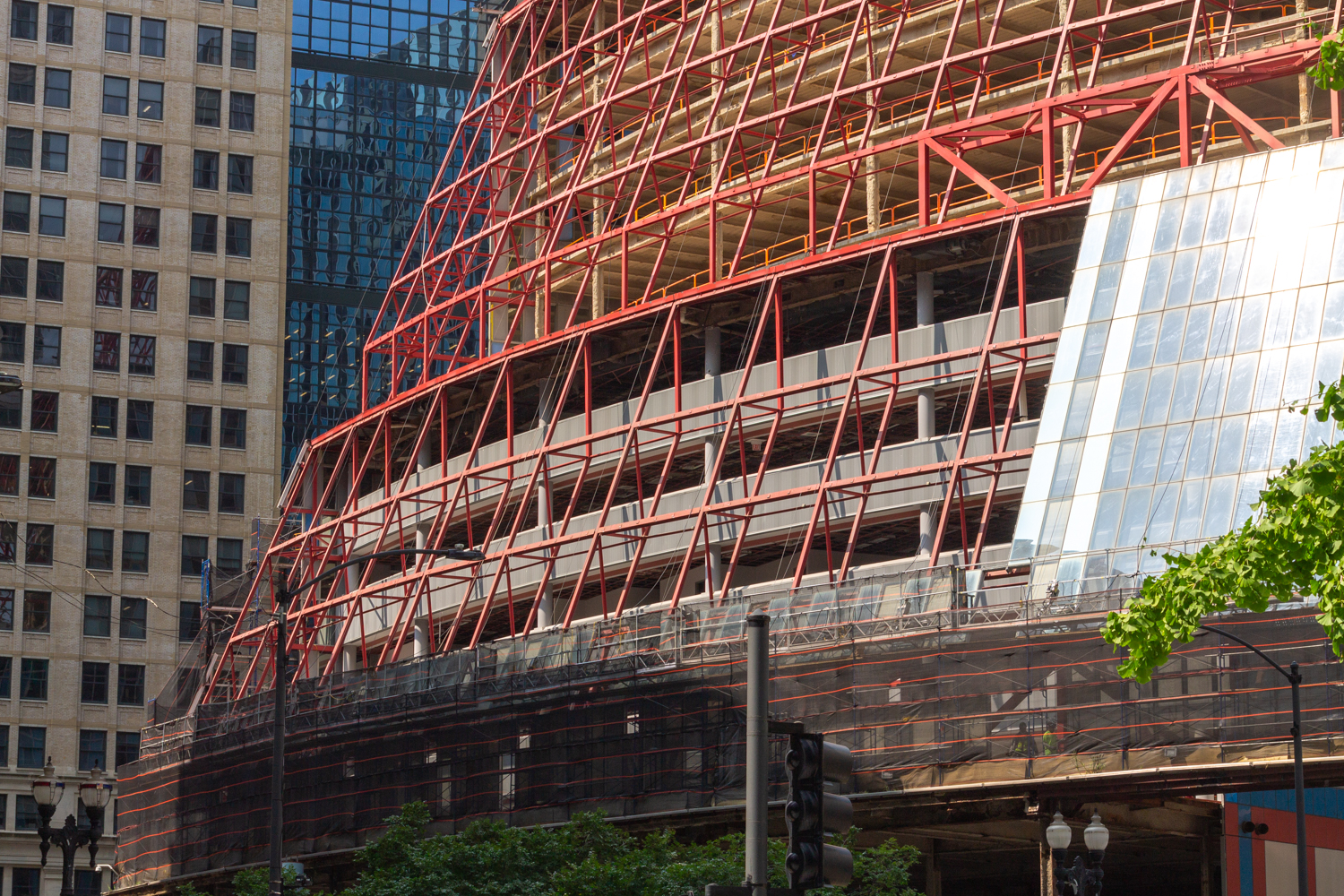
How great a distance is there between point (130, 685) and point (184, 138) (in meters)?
30.7

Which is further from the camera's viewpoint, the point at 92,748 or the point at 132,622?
the point at 132,622

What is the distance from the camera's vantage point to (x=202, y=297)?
367 ft

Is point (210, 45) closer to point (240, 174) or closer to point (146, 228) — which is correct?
point (240, 174)

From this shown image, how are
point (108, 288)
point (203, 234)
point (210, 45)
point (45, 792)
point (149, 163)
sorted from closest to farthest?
point (45, 792)
point (108, 288)
point (149, 163)
point (203, 234)
point (210, 45)

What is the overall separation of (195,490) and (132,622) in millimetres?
7997

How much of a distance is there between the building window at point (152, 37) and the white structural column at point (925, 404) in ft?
205

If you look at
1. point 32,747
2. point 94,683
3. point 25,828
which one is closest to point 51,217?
point 94,683

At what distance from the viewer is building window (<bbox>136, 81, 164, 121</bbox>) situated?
113188mm

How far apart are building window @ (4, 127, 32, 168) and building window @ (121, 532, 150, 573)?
2145 cm

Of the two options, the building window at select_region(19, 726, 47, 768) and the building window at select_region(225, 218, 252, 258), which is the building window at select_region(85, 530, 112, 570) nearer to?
the building window at select_region(19, 726, 47, 768)

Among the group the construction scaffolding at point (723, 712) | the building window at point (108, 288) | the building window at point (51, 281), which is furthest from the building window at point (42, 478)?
the construction scaffolding at point (723, 712)

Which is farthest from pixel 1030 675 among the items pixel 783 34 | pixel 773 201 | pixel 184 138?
pixel 184 138

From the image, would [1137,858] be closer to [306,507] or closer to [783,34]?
[783,34]

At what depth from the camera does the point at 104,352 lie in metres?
109
